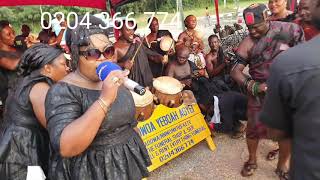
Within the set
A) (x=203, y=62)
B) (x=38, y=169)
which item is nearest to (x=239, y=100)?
(x=203, y=62)

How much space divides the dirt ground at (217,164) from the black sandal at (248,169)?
5 cm

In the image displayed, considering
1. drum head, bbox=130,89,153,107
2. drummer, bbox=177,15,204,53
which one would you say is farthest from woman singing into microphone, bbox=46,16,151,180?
drummer, bbox=177,15,204,53

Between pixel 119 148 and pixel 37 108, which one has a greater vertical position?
pixel 37 108

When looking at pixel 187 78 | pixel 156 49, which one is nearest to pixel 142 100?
pixel 187 78

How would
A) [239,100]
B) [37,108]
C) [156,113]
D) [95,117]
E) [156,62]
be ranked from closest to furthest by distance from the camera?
[95,117] < [37,108] < [156,113] < [239,100] < [156,62]

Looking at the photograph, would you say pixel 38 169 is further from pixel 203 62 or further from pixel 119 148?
pixel 203 62

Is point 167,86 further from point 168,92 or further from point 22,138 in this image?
point 22,138

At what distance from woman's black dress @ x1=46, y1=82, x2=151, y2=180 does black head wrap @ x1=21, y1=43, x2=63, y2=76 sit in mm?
584

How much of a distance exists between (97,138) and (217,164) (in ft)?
9.10

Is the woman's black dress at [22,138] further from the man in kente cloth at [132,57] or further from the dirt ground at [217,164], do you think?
the man in kente cloth at [132,57]

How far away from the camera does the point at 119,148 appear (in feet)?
5.78

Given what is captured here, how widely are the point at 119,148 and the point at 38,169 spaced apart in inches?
27.7

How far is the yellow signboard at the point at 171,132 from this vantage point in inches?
159

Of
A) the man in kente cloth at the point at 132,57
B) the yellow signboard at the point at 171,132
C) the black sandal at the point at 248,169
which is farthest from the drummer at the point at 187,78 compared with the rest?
the black sandal at the point at 248,169
